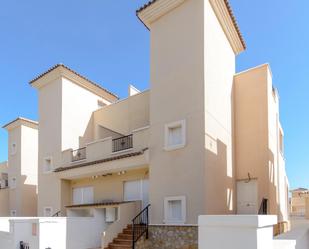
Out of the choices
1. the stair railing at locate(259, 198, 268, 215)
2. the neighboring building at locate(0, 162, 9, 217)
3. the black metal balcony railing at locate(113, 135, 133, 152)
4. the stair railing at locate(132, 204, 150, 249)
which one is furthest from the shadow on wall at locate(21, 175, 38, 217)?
the stair railing at locate(259, 198, 268, 215)

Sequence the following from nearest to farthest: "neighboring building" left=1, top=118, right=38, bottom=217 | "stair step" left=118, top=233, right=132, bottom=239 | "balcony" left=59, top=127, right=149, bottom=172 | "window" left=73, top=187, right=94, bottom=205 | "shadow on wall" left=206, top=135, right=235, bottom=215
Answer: "shadow on wall" left=206, top=135, right=235, bottom=215
"stair step" left=118, top=233, right=132, bottom=239
"balcony" left=59, top=127, right=149, bottom=172
"window" left=73, top=187, right=94, bottom=205
"neighboring building" left=1, top=118, right=38, bottom=217

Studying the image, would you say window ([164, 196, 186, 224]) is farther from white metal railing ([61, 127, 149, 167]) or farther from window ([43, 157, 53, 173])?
window ([43, 157, 53, 173])

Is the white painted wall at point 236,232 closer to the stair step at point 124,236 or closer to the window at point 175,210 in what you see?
the window at point 175,210

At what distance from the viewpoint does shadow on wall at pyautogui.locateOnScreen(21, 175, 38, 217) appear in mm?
24078

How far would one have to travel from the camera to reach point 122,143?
622 inches

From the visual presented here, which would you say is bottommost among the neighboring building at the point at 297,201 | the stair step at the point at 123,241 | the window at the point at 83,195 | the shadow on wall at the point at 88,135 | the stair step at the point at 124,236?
the neighboring building at the point at 297,201

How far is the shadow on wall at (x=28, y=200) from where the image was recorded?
79.0ft

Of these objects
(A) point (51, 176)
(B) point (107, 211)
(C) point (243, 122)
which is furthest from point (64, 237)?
(C) point (243, 122)

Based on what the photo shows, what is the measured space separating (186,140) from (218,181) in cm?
207

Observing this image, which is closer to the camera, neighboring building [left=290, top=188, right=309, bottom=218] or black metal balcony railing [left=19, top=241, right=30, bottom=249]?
black metal balcony railing [left=19, top=241, right=30, bottom=249]

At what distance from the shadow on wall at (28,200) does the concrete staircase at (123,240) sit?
45.5 ft

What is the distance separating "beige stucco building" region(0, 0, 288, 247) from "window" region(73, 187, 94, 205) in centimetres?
6

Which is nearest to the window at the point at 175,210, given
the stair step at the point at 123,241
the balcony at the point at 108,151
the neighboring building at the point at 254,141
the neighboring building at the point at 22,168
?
the stair step at the point at 123,241

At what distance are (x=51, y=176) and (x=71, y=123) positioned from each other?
336 cm
